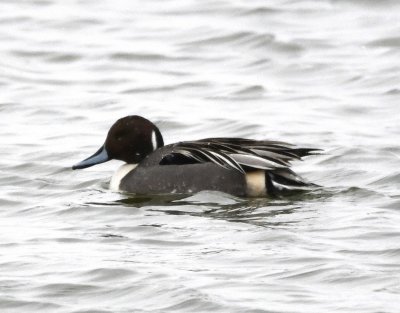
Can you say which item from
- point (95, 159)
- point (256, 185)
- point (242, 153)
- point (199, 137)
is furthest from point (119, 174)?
point (199, 137)

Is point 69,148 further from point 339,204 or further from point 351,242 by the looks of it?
point 351,242

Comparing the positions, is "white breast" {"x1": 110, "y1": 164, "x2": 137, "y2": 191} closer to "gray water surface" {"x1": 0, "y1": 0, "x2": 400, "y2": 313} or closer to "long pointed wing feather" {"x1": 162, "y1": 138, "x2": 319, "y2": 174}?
"gray water surface" {"x1": 0, "y1": 0, "x2": 400, "y2": 313}

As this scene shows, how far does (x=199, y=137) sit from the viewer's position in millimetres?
12625

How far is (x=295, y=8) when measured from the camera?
56.1 feet

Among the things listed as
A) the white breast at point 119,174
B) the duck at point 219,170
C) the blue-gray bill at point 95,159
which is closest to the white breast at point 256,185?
the duck at point 219,170

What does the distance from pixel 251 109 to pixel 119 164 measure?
6.39ft

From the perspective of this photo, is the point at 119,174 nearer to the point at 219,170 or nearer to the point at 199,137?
the point at 219,170

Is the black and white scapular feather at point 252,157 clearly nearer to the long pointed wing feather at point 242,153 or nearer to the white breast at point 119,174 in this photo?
the long pointed wing feather at point 242,153

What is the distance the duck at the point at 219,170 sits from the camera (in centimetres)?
1030

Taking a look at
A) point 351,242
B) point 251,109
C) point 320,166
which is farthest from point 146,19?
point 351,242

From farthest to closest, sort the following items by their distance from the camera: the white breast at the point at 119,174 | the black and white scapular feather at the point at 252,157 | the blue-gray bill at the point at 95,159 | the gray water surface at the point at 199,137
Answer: the blue-gray bill at the point at 95,159, the white breast at the point at 119,174, the black and white scapular feather at the point at 252,157, the gray water surface at the point at 199,137

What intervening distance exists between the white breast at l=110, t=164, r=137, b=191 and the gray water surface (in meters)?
0.10

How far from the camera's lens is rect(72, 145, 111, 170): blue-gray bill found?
10844 millimetres

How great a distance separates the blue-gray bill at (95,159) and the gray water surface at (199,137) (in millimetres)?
182
